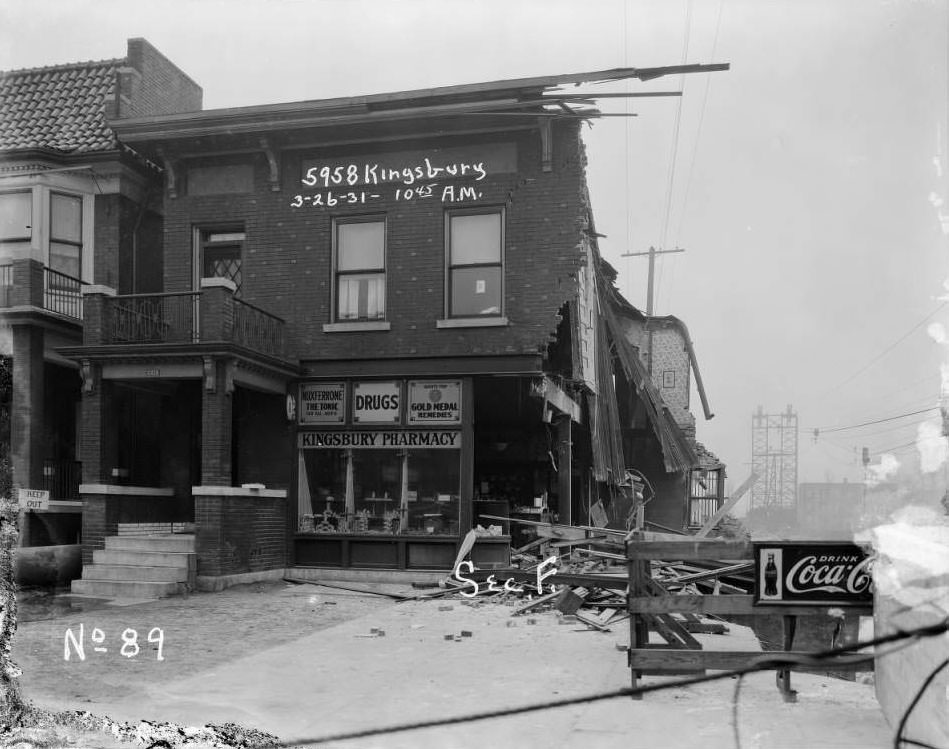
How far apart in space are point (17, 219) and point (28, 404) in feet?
12.2

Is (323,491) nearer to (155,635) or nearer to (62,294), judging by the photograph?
(62,294)

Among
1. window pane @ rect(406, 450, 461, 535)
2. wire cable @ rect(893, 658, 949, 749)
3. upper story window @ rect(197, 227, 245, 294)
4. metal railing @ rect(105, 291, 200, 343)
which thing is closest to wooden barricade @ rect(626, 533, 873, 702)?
wire cable @ rect(893, 658, 949, 749)

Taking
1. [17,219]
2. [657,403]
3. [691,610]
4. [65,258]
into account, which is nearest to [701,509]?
[657,403]

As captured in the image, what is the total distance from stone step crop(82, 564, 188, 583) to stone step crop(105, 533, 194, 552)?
0.38m

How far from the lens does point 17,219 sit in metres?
17.0

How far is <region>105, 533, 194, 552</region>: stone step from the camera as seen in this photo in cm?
1434

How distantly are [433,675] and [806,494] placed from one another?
148 inches

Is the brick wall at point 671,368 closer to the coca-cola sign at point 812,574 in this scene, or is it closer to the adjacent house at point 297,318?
the adjacent house at point 297,318

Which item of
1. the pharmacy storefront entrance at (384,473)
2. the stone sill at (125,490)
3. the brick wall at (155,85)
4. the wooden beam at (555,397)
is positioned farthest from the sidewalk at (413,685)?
the brick wall at (155,85)

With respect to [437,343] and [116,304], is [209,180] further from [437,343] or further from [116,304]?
[437,343]

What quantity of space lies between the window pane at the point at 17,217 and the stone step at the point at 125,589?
6954 millimetres

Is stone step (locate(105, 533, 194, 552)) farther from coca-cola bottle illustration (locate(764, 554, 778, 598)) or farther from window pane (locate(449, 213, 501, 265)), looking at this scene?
coca-cola bottle illustration (locate(764, 554, 778, 598))

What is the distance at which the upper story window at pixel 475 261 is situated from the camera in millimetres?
15969

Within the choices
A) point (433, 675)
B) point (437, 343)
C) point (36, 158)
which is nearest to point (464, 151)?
point (437, 343)
